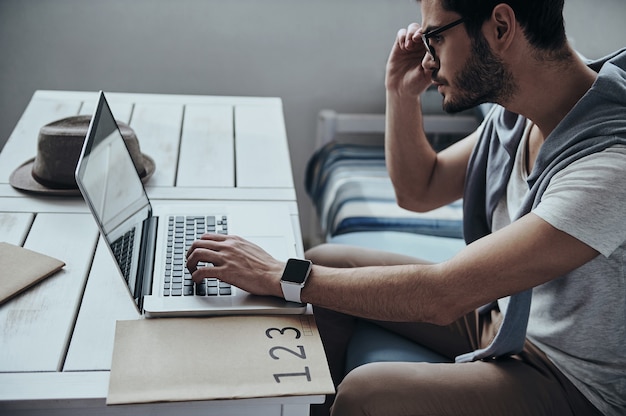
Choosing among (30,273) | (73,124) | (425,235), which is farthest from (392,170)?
(30,273)

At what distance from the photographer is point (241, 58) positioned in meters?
2.46

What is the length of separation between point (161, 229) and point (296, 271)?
0.30 m

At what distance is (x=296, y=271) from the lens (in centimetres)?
108

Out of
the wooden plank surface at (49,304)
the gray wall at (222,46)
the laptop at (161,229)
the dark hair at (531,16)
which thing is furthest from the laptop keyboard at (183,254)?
the gray wall at (222,46)

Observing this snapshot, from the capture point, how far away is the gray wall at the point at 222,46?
235 cm

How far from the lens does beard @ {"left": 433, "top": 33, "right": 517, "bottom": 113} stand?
1.16 meters

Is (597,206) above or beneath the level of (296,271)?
above

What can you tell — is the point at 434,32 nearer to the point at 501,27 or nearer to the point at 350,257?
the point at 501,27

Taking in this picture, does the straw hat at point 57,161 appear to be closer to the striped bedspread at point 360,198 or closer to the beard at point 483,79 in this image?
the beard at point 483,79

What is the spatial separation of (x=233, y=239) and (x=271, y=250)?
0.08 m

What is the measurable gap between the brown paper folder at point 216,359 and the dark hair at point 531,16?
21.3 inches

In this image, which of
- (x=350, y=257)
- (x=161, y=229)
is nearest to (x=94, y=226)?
(x=161, y=229)

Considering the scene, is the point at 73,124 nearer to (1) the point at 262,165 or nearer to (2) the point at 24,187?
(2) the point at 24,187

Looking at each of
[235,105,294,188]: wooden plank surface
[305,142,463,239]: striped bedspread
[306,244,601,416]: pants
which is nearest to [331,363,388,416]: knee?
[306,244,601,416]: pants
